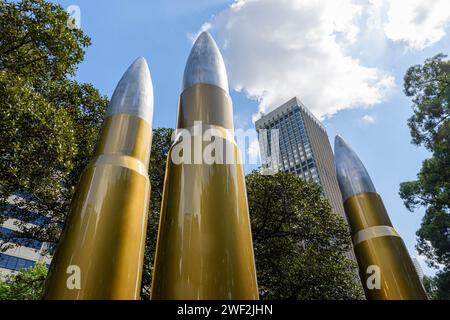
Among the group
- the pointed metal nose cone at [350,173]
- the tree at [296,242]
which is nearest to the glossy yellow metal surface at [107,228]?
the pointed metal nose cone at [350,173]

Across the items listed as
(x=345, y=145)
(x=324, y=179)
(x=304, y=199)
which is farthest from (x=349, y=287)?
(x=324, y=179)

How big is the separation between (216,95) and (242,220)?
2279 millimetres

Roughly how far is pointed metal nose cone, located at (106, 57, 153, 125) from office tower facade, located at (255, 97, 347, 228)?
3130 inches

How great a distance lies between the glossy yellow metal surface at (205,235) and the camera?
295cm

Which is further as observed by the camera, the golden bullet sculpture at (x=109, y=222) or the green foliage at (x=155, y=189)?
the green foliage at (x=155, y=189)

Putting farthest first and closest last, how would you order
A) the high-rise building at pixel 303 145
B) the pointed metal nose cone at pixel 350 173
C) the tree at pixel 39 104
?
the high-rise building at pixel 303 145 → the tree at pixel 39 104 → the pointed metal nose cone at pixel 350 173

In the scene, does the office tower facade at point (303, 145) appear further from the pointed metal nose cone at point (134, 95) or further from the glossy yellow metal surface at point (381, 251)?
the pointed metal nose cone at point (134, 95)

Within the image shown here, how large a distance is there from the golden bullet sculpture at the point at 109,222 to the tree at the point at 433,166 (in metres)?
15.1

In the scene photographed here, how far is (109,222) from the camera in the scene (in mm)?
3604

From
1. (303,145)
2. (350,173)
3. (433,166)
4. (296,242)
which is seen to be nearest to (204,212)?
(350,173)

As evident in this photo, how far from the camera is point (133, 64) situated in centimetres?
652

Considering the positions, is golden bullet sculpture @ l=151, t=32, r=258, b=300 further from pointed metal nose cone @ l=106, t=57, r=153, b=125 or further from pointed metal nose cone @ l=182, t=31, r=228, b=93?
pointed metal nose cone @ l=106, t=57, r=153, b=125

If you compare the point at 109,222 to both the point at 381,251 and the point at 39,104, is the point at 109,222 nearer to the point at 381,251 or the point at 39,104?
the point at 381,251

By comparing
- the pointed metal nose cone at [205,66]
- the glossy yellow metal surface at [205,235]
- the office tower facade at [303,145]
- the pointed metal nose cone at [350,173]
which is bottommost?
the glossy yellow metal surface at [205,235]
